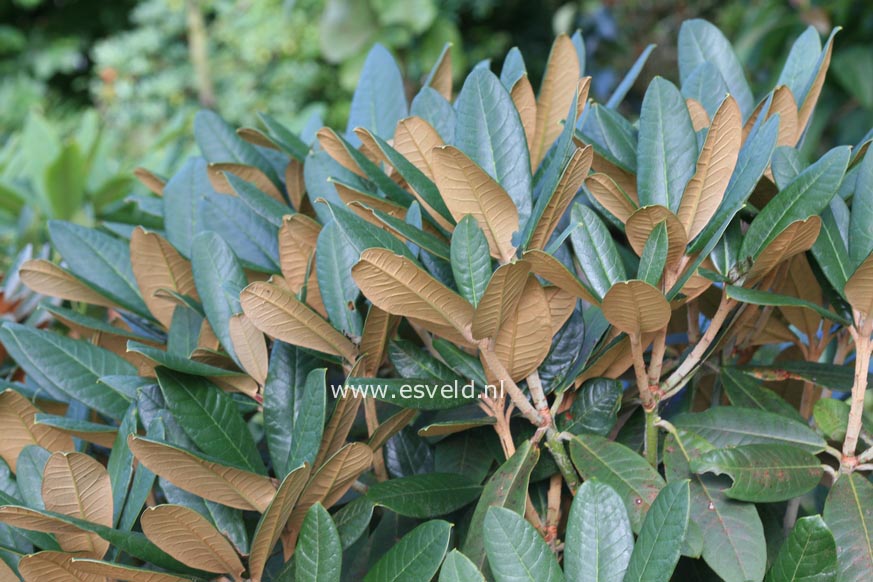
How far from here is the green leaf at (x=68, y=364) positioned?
722mm

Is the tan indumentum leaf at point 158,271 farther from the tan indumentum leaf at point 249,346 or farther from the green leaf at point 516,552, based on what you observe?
the green leaf at point 516,552

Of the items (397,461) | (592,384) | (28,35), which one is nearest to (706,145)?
(592,384)

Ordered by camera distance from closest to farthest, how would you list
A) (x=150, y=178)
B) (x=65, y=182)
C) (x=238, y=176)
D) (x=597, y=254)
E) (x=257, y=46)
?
1. (x=597, y=254)
2. (x=238, y=176)
3. (x=150, y=178)
4. (x=65, y=182)
5. (x=257, y=46)

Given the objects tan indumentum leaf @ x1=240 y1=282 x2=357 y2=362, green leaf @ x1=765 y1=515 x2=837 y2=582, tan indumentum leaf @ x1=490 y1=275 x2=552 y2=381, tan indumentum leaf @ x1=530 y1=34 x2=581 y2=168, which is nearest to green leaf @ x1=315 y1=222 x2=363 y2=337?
tan indumentum leaf @ x1=240 y1=282 x2=357 y2=362

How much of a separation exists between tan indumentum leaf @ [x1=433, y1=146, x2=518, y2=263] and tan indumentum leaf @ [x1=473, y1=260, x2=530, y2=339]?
0.06 m

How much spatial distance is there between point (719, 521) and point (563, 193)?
0.26 m

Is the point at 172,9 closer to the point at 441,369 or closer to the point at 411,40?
the point at 411,40

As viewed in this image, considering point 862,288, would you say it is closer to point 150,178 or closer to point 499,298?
point 499,298

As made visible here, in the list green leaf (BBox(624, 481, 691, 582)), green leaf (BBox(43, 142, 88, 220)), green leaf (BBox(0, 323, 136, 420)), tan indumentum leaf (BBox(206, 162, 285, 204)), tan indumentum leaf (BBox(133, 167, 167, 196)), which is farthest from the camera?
green leaf (BBox(43, 142, 88, 220))

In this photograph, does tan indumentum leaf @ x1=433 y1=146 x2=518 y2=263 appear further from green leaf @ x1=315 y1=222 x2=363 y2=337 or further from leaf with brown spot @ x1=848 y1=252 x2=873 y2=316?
leaf with brown spot @ x1=848 y1=252 x2=873 y2=316

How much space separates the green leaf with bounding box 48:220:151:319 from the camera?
817 millimetres

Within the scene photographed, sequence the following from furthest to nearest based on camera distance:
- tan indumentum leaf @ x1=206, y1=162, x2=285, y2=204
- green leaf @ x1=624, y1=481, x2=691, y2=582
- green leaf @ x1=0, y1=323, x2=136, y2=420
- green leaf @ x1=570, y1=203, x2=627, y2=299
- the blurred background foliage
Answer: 1. the blurred background foliage
2. tan indumentum leaf @ x1=206, y1=162, x2=285, y2=204
3. green leaf @ x1=0, y1=323, x2=136, y2=420
4. green leaf @ x1=570, y1=203, x2=627, y2=299
5. green leaf @ x1=624, y1=481, x2=691, y2=582

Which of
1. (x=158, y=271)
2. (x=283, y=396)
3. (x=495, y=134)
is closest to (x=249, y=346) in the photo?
(x=283, y=396)

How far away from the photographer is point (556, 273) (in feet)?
1.90
